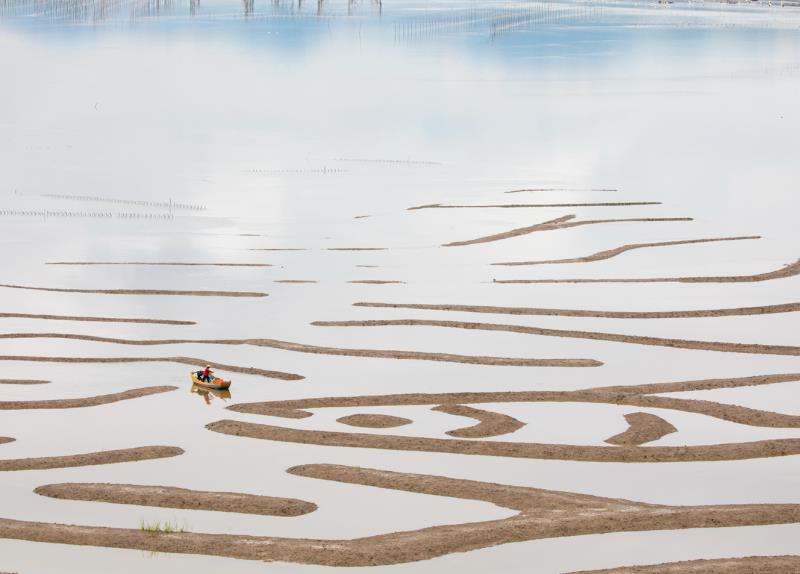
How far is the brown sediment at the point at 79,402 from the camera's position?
143 ft

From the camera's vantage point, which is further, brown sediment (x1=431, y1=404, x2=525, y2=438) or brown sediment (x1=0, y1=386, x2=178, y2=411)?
brown sediment (x1=0, y1=386, x2=178, y2=411)

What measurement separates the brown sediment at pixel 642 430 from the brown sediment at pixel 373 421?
567cm

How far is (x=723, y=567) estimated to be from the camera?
2984 cm

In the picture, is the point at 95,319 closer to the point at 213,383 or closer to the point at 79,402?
the point at 79,402

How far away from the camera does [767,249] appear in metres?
71.2

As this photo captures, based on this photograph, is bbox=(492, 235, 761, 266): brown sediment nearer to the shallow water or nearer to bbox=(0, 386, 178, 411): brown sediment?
the shallow water

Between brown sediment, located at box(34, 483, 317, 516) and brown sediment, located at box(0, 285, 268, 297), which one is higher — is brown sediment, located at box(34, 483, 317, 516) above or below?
below

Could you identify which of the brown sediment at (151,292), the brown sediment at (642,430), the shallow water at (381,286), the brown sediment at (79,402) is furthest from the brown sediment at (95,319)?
the brown sediment at (642,430)

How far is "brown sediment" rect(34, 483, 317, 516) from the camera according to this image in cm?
3378

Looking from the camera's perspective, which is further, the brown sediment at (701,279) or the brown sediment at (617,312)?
the brown sediment at (701,279)

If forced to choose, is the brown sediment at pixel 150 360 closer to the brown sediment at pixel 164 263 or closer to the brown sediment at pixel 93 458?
the brown sediment at pixel 93 458

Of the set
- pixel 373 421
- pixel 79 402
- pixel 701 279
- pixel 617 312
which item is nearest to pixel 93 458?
pixel 79 402

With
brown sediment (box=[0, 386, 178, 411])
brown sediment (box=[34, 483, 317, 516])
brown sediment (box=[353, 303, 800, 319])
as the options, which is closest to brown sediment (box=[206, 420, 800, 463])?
brown sediment (box=[34, 483, 317, 516])

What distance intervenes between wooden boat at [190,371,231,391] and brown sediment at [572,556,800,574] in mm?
16600
